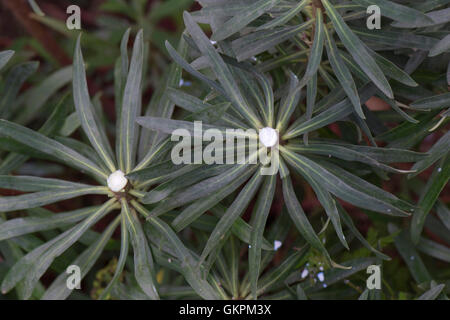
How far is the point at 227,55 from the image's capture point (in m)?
0.93

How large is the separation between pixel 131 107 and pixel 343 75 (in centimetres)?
47

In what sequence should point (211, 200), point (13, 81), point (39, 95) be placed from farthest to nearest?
1. point (39, 95)
2. point (13, 81)
3. point (211, 200)

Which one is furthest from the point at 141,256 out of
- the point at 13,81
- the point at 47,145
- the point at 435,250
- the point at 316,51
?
the point at 435,250

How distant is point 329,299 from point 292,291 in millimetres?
141

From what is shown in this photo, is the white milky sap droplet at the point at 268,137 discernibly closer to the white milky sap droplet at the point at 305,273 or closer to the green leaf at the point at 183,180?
the green leaf at the point at 183,180

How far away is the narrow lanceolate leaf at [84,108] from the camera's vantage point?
103cm

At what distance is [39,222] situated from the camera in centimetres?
106

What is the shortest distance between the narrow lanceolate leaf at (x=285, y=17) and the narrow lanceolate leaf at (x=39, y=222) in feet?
1.80

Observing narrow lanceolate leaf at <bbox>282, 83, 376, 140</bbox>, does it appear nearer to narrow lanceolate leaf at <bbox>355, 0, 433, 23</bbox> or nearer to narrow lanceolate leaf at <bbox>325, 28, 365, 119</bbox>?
narrow lanceolate leaf at <bbox>325, 28, 365, 119</bbox>

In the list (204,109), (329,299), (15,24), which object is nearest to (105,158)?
(204,109)

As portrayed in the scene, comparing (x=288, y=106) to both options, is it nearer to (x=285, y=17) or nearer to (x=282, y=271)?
(x=285, y=17)

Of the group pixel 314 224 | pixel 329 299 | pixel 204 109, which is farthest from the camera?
pixel 314 224

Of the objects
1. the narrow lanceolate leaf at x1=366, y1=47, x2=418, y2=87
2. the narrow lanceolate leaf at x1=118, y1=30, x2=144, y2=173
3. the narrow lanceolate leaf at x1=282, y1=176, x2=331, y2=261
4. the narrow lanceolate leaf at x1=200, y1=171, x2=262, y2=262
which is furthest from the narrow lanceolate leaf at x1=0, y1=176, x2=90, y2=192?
the narrow lanceolate leaf at x1=366, y1=47, x2=418, y2=87
